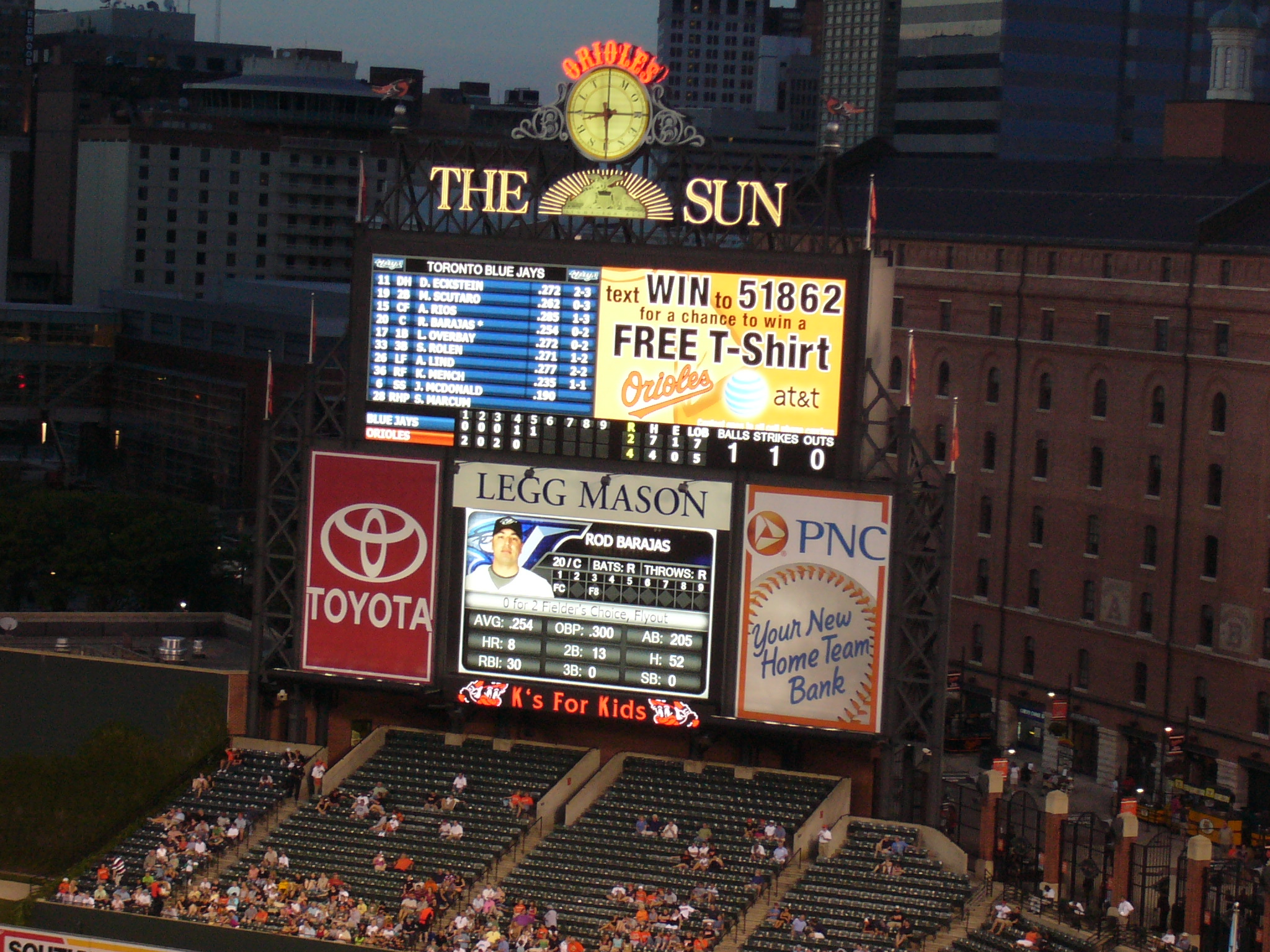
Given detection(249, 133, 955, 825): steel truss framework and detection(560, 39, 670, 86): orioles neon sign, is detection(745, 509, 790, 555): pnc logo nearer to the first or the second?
detection(249, 133, 955, 825): steel truss framework

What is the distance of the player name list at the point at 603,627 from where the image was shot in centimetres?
5025

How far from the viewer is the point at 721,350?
49.7 meters

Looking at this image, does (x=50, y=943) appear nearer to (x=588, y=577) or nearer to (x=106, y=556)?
(x=588, y=577)

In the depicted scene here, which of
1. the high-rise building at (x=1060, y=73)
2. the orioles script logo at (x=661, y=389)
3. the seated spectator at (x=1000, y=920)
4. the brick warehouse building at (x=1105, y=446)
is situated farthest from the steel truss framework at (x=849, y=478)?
the high-rise building at (x=1060, y=73)

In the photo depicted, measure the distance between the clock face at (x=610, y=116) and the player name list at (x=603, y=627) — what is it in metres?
9.40

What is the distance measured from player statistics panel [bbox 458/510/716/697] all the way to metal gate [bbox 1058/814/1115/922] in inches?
407

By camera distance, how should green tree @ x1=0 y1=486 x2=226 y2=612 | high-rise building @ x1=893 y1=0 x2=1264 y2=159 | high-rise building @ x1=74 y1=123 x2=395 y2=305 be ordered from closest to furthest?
green tree @ x1=0 y1=486 x2=226 y2=612 < high-rise building @ x1=893 y1=0 x2=1264 y2=159 < high-rise building @ x1=74 y1=123 x2=395 y2=305

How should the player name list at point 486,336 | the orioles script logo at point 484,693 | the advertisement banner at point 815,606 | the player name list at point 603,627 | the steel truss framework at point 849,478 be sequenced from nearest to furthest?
the steel truss framework at point 849,478, the advertisement banner at point 815,606, the player name list at point 603,627, the player name list at point 486,336, the orioles script logo at point 484,693

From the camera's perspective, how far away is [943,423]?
90.0 m

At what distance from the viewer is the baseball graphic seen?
1941 inches

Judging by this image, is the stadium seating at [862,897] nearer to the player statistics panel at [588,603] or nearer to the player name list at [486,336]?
the player statistics panel at [588,603]

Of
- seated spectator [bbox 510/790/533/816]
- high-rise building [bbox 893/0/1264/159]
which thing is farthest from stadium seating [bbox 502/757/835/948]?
high-rise building [bbox 893/0/1264/159]

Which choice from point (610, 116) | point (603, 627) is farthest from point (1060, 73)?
point (603, 627)

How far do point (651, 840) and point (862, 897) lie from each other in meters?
5.45
